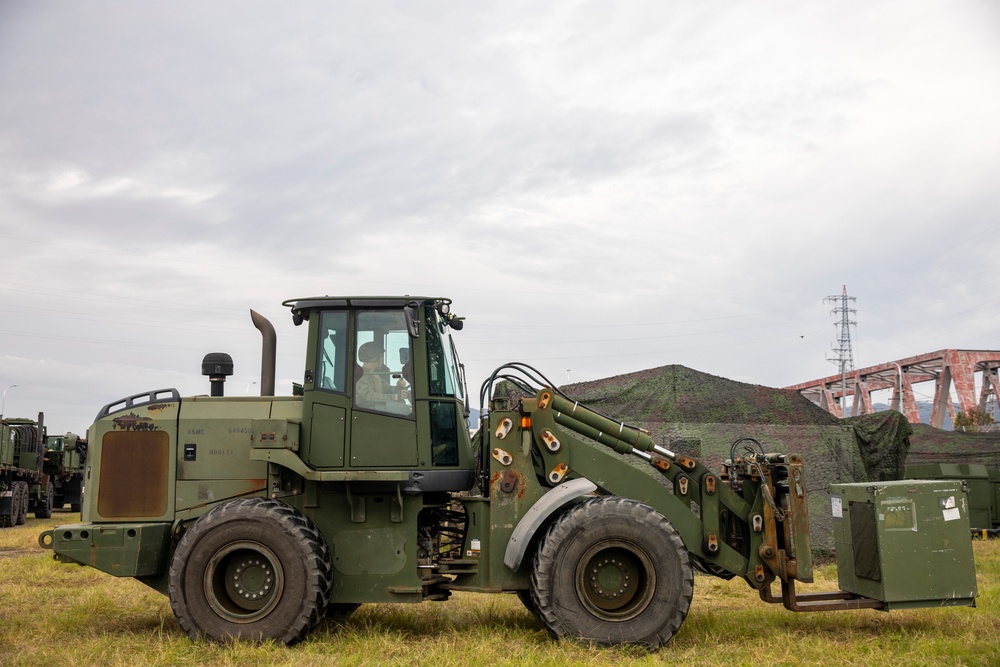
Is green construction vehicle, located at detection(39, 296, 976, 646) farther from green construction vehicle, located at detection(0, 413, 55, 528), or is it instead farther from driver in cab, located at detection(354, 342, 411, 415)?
green construction vehicle, located at detection(0, 413, 55, 528)

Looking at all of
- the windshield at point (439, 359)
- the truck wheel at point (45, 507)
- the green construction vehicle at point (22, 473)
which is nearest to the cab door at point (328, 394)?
the windshield at point (439, 359)

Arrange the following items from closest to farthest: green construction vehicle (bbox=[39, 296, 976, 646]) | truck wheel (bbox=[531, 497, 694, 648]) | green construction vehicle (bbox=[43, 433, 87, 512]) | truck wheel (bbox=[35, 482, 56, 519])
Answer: truck wheel (bbox=[531, 497, 694, 648]), green construction vehicle (bbox=[39, 296, 976, 646]), truck wheel (bbox=[35, 482, 56, 519]), green construction vehicle (bbox=[43, 433, 87, 512])

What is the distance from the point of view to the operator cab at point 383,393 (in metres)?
7.69

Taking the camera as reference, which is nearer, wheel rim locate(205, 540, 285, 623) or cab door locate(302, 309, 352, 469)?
wheel rim locate(205, 540, 285, 623)

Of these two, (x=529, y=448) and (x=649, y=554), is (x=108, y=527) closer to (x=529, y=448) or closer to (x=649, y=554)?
(x=529, y=448)

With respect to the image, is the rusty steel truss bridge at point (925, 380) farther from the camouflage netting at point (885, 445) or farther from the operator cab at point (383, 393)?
the operator cab at point (383, 393)

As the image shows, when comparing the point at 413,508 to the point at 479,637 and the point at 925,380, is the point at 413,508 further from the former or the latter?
the point at 925,380

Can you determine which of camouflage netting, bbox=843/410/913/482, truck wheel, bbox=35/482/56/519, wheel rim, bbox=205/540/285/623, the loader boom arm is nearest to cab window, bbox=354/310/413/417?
the loader boom arm

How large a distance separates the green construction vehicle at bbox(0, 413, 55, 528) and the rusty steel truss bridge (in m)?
22.9

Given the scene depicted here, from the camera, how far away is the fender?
7.35 meters

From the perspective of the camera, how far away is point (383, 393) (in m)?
7.79

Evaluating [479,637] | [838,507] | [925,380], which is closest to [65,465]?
[479,637]

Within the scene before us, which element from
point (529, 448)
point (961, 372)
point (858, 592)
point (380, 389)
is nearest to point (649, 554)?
point (529, 448)

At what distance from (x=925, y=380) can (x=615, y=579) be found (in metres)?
41.4
